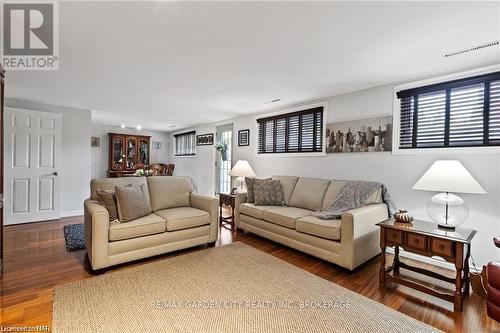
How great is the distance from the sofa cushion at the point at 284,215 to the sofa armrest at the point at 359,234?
0.69m

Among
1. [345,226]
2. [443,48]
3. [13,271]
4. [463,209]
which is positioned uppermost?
[443,48]

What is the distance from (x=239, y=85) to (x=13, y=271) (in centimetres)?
330

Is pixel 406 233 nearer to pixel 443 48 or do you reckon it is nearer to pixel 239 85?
pixel 443 48

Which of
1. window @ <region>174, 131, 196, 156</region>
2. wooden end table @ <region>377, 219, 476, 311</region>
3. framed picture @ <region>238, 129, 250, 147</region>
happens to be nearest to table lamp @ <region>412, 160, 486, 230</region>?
wooden end table @ <region>377, 219, 476, 311</region>

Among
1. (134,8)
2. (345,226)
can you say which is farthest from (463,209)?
(134,8)

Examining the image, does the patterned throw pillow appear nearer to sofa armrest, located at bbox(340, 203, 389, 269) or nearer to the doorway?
sofa armrest, located at bbox(340, 203, 389, 269)

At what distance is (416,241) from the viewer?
218cm

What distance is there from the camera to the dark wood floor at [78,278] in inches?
71.4

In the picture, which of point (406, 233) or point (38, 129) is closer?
point (406, 233)

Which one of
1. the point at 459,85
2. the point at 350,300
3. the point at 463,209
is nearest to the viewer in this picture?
the point at 350,300

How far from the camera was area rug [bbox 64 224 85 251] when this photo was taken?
3137 mm

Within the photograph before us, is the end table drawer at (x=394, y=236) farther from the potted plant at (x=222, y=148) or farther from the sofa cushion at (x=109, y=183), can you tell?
the potted plant at (x=222, y=148)

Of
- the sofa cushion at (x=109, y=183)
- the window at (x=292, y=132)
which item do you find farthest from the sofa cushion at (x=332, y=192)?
the sofa cushion at (x=109, y=183)

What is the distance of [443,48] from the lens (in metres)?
2.17
